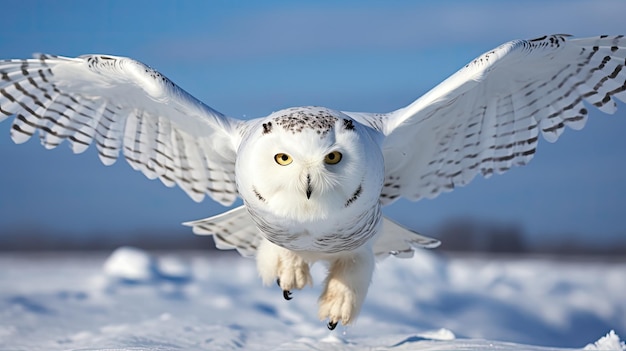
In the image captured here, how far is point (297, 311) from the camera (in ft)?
26.2

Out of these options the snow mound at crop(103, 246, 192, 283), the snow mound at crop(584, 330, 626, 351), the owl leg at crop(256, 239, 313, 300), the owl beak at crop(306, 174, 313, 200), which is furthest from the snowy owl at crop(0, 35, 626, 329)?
the snow mound at crop(103, 246, 192, 283)

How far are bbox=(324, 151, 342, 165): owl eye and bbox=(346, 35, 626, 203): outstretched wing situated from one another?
3.66ft

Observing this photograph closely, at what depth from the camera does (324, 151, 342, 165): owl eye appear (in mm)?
3970

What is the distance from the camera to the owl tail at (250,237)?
19.4 feet

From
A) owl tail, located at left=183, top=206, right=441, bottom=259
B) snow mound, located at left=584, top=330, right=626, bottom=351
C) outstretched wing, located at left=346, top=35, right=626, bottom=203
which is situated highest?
outstretched wing, located at left=346, top=35, right=626, bottom=203

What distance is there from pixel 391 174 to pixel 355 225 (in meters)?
1.48

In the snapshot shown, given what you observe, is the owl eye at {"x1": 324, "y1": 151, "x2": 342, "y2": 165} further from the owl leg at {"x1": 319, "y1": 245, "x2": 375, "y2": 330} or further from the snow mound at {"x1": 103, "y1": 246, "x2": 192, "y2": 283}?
the snow mound at {"x1": 103, "y1": 246, "x2": 192, "y2": 283}

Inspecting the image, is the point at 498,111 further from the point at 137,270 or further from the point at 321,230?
the point at 137,270

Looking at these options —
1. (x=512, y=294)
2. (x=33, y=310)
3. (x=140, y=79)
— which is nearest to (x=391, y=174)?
(x=140, y=79)

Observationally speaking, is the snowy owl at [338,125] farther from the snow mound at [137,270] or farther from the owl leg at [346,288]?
the snow mound at [137,270]

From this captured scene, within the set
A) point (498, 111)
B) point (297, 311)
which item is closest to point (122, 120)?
point (498, 111)

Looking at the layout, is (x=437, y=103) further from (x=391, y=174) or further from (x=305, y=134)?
(x=305, y=134)

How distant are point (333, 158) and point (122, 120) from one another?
252 centimetres

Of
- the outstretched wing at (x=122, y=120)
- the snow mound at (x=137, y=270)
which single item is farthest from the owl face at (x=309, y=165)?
the snow mound at (x=137, y=270)
